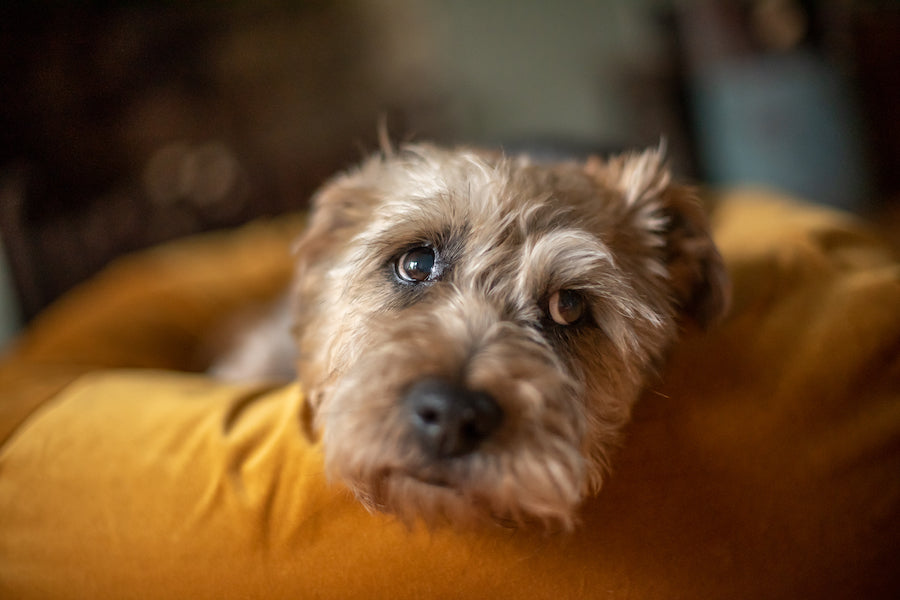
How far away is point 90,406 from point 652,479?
1.37 meters

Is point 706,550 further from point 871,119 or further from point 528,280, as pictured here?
point 871,119

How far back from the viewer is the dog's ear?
1.63 meters

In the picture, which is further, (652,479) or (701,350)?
(701,350)

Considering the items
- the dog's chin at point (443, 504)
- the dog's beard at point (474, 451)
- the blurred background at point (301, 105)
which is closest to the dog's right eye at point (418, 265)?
the dog's beard at point (474, 451)

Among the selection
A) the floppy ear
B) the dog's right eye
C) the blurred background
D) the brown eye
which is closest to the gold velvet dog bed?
the floppy ear

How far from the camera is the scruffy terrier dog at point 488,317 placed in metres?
1.12

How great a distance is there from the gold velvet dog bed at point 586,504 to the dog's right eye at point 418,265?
39 centimetres

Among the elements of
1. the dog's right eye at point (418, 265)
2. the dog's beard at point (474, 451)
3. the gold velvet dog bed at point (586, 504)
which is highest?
the dog's right eye at point (418, 265)

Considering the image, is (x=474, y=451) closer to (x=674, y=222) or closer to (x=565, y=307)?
(x=565, y=307)

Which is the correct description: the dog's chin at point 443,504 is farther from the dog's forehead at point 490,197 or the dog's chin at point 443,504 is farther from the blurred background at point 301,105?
the blurred background at point 301,105

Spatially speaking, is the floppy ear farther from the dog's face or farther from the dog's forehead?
the dog's forehead

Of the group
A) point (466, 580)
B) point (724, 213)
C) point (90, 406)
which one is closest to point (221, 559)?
point (466, 580)

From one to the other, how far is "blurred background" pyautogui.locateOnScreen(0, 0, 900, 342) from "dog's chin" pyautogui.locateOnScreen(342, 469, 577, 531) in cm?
223

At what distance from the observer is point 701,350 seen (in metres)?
1.56
